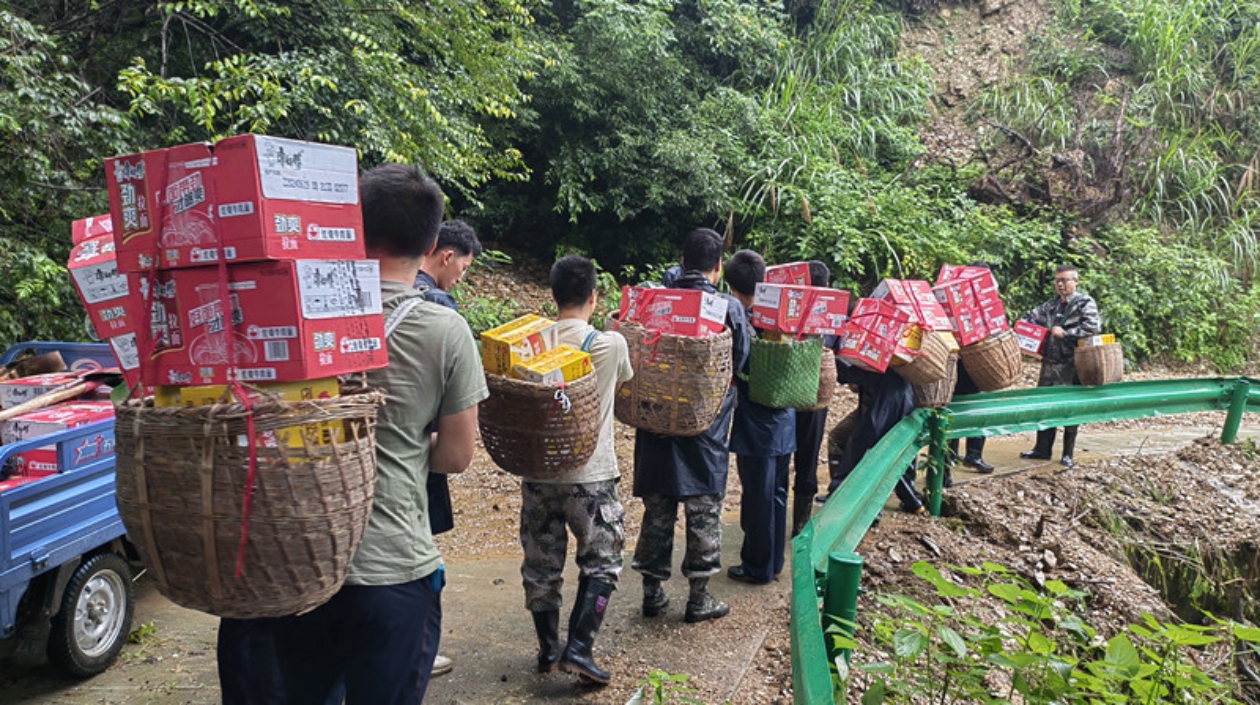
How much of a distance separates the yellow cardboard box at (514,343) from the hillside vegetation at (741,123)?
13.7 ft

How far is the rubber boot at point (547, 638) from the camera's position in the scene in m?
3.76

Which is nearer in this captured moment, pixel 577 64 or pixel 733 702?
pixel 733 702

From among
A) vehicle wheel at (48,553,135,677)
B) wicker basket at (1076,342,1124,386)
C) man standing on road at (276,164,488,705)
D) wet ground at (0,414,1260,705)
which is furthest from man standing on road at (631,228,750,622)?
wicker basket at (1076,342,1124,386)

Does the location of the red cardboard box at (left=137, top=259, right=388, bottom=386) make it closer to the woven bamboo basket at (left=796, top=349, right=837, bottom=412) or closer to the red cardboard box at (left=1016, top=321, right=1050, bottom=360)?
the woven bamboo basket at (left=796, top=349, right=837, bottom=412)

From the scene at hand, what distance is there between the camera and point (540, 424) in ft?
10.4

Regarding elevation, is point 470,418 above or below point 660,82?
below

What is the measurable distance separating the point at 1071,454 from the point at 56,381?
814 centimetres

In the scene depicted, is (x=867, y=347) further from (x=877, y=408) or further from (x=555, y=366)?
(x=555, y=366)

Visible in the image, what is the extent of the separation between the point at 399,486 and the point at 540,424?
945 millimetres

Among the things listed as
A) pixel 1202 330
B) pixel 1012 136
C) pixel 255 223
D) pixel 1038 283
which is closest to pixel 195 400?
A: pixel 255 223

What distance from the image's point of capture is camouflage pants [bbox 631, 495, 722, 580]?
173 inches

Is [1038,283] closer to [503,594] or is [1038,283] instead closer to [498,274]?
[498,274]

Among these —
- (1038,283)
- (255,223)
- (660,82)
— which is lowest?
(1038,283)

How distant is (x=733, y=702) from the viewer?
3576mm
